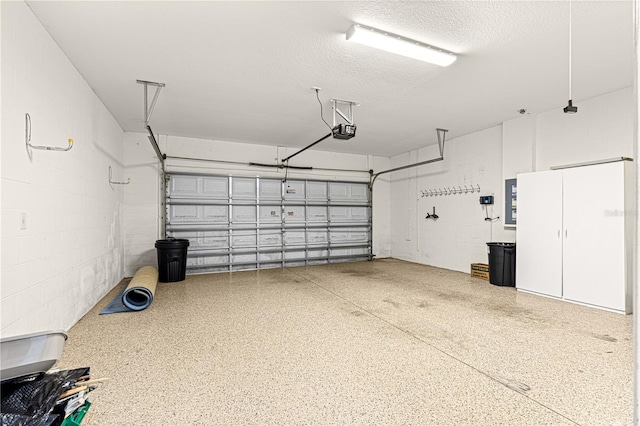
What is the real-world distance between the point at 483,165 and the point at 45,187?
22.0 ft

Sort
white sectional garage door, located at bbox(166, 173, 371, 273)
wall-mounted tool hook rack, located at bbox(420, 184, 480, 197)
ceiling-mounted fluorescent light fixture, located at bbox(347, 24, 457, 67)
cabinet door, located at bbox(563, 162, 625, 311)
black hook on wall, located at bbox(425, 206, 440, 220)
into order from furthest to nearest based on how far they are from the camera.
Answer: black hook on wall, located at bbox(425, 206, 440, 220) < white sectional garage door, located at bbox(166, 173, 371, 273) < wall-mounted tool hook rack, located at bbox(420, 184, 480, 197) < cabinet door, located at bbox(563, 162, 625, 311) < ceiling-mounted fluorescent light fixture, located at bbox(347, 24, 457, 67)

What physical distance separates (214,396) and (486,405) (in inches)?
70.4

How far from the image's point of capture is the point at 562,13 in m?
2.56

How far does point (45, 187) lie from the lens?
8.82 ft

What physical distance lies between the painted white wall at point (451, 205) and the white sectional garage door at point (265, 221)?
1.01 meters

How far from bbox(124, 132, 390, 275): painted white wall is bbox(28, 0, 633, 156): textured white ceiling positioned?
1.08 meters

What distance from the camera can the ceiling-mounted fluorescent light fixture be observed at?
2744 mm

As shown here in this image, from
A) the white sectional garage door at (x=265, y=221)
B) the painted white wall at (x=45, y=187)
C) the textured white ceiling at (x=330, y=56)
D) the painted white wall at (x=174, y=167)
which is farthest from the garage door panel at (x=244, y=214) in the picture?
the painted white wall at (x=45, y=187)

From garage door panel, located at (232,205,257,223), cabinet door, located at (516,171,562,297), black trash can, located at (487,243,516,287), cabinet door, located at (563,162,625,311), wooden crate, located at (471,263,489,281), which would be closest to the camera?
cabinet door, located at (563,162,625,311)

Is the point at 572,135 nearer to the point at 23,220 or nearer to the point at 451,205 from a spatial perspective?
the point at 451,205

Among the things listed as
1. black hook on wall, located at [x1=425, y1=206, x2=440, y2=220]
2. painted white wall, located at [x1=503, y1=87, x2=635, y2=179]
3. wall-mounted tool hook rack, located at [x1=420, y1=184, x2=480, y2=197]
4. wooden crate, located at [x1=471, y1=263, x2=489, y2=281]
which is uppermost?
painted white wall, located at [x1=503, y1=87, x2=635, y2=179]

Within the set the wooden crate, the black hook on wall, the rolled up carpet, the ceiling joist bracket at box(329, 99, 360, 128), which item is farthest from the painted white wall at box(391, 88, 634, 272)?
the rolled up carpet

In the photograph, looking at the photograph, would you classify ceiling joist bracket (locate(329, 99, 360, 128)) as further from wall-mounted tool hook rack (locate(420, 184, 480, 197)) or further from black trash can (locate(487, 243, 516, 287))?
black trash can (locate(487, 243, 516, 287))

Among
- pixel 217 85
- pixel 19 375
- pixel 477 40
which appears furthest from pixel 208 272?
pixel 477 40
